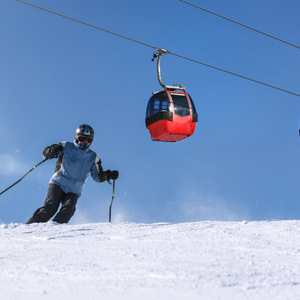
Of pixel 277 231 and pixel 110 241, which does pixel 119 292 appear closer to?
pixel 110 241

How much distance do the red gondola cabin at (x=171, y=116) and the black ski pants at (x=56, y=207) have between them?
189 centimetres

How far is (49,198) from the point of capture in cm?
576

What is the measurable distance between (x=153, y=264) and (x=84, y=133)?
4.02 meters

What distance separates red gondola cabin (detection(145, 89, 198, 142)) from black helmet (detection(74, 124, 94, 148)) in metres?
1.08

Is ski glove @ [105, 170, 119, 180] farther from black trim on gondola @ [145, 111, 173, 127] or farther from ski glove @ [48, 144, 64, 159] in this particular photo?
black trim on gondola @ [145, 111, 173, 127]

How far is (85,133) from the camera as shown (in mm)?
6043

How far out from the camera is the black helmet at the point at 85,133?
238 inches

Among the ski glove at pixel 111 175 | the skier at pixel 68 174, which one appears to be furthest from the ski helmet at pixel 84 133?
the ski glove at pixel 111 175

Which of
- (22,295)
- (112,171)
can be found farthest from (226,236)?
(112,171)

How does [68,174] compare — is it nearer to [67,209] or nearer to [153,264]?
[67,209]

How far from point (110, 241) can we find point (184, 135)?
2.90m

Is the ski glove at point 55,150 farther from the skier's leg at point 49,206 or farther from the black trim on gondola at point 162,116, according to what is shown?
the black trim on gondola at point 162,116

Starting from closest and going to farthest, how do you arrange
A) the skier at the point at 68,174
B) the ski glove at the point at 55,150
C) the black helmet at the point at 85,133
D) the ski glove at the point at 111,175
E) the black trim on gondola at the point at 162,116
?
the black trim on gondola at the point at 162,116 < the skier at the point at 68,174 < the ski glove at the point at 55,150 < the black helmet at the point at 85,133 < the ski glove at the point at 111,175

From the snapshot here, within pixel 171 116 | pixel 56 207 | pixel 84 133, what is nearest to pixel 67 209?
pixel 56 207
